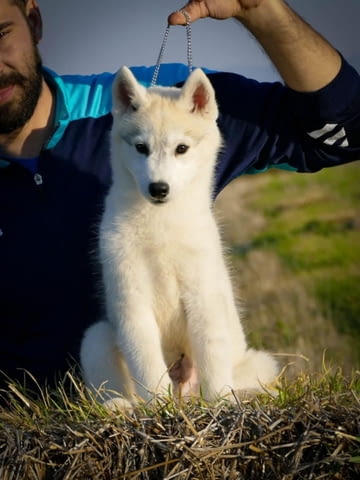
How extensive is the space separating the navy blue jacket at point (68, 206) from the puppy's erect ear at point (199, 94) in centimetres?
91

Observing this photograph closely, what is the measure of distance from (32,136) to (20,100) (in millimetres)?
267

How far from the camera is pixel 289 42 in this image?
4.21m

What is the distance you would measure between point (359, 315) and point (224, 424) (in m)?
4.91

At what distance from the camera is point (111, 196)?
4230mm

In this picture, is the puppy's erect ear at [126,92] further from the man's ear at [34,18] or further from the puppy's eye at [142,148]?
the man's ear at [34,18]

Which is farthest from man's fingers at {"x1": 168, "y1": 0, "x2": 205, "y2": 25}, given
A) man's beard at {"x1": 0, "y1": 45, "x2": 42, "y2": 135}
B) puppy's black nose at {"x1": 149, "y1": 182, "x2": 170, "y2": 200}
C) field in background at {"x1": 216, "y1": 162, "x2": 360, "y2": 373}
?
man's beard at {"x1": 0, "y1": 45, "x2": 42, "y2": 135}

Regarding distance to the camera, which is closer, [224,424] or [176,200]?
[224,424]

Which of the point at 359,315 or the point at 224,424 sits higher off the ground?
the point at 224,424

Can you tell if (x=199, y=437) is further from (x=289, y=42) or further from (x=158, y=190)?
(x=289, y=42)

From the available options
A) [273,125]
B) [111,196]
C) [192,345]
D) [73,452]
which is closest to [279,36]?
[273,125]

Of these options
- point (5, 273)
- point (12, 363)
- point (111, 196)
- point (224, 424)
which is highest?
point (111, 196)

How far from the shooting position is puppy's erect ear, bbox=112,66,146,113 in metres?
3.90

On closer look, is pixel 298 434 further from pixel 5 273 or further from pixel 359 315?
pixel 359 315

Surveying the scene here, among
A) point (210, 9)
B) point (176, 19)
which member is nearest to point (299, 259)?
point (210, 9)
